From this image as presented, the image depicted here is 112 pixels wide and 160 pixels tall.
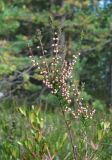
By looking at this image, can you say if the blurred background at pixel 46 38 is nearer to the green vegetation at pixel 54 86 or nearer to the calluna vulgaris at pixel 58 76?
the green vegetation at pixel 54 86

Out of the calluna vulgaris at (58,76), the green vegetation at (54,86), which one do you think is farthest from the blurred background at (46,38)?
the calluna vulgaris at (58,76)

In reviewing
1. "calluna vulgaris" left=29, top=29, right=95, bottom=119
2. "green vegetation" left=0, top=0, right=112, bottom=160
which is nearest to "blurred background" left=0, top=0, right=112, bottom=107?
"green vegetation" left=0, top=0, right=112, bottom=160

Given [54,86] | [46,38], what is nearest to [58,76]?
[54,86]

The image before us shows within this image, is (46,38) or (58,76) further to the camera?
(46,38)

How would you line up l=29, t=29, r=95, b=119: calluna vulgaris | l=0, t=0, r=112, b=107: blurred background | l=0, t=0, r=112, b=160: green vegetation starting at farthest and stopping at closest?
l=0, t=0, r=112, b=107: blurred background, l=0, t=0, r=112, b=160: green vegetation, l=29, t=29, r=95, b=119: calluna vulgaris

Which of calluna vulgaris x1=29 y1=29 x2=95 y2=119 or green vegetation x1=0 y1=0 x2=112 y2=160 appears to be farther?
green vegetation x1=0 y1=0 x2=112 y2=160

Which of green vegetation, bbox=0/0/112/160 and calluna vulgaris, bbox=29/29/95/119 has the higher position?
calluna vulgaris, bbox=29/29/95/119

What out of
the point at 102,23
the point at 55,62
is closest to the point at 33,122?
the point at 55,62

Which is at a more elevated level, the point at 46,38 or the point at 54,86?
the point at 54,86

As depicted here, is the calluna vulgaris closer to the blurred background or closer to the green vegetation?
the green vegetation

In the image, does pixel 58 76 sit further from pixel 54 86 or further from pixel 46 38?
pixel 46 38

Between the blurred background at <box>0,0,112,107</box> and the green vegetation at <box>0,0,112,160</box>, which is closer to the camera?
the green vegetation at <box>0,0,112,160</box>

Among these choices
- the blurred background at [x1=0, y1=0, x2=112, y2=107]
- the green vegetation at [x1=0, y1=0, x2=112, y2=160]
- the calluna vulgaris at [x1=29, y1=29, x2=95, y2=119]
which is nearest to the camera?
the calluna vulgaris at [x1=29, y1=29, x2=95, y2=119]
